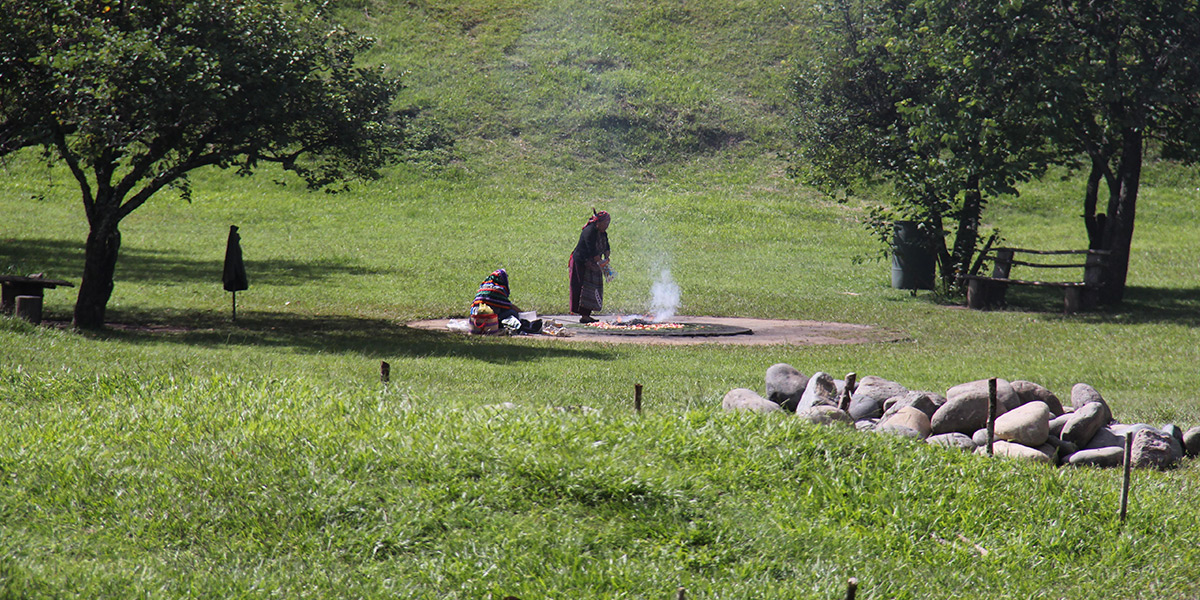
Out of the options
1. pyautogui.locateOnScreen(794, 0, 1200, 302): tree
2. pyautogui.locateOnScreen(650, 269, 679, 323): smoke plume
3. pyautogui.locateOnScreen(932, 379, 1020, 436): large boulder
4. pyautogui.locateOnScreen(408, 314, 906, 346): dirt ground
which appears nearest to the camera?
pyautogui.locateOnScreen(932, 379, 1020, 436): large boulder

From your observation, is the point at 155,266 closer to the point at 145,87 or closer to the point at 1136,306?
the point at 145,87

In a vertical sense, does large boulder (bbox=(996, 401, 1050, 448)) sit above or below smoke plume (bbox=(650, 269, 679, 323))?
below

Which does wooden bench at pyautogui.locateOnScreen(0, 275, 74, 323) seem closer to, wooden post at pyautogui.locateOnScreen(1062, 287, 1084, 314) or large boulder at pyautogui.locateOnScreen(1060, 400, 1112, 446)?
large boulder at pyautogui.locateOnScreen(1060, 400, 1112, 446)

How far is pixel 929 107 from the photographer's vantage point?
21.8 metres

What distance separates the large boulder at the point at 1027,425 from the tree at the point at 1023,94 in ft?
43.0

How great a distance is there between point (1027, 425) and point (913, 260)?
1789 cm

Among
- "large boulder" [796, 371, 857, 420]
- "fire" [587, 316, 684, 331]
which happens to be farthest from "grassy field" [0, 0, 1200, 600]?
"fire" [587, 316, 684, 331]

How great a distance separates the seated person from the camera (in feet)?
53.3

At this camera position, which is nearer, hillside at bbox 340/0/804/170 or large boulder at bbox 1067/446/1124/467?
large boulder at bbox 1067/446/1124/467

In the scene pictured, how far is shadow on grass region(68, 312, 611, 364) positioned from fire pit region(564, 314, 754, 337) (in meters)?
1.20

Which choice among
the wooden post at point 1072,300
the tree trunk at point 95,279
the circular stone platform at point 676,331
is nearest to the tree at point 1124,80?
the wooden post at point 1072,300

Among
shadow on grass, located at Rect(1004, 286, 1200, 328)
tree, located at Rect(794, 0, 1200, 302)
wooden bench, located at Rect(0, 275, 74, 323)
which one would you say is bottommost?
wooden bench, located at Rect(0, 275, 74, 323)

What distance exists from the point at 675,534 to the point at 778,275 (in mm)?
21855

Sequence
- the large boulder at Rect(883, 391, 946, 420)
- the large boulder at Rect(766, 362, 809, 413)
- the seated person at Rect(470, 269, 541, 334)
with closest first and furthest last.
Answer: the large boulder at Rect(883, 391, 946, 420), the large boulder at Rect(766, 362, 809, 413), the seated person at Rect(470, 269, 541, 334)
